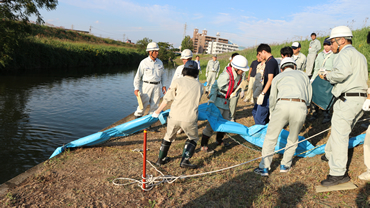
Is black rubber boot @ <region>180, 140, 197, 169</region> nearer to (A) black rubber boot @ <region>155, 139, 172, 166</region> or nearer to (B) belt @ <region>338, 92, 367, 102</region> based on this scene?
(A) black rubber boot @ <region>155, 139, 172, 166</region>

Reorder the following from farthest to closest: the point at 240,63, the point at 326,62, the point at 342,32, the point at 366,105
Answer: the point at 326,62 < the point at 240,63 < the point at 342,32 < the point at 366,105

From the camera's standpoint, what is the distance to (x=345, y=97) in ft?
11.3

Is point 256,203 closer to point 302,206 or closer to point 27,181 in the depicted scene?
point 302,206

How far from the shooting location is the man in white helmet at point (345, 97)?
11.1 ft

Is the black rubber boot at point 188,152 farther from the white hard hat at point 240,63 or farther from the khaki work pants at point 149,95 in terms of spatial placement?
the khaki work pants at point 149,95

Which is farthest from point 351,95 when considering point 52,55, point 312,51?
point 52,55

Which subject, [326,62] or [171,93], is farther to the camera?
[326,62]

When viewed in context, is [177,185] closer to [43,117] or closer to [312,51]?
[43,117]

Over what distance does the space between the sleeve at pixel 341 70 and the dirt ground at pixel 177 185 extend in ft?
5.38

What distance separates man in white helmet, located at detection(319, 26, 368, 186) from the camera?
3381mm

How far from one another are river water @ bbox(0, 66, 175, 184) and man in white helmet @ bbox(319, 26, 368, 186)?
6.03 m

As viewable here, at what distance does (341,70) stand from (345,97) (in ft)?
1.37

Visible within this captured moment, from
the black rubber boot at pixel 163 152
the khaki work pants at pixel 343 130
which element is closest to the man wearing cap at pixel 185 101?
the black rubber boot at pixel 163 152

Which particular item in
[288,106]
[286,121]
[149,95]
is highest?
[288,106]
